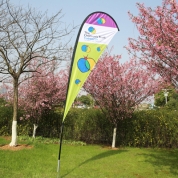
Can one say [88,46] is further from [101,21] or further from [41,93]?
[41,93]

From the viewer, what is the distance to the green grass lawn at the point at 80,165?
215 inches

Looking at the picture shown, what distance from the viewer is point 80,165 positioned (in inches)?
249

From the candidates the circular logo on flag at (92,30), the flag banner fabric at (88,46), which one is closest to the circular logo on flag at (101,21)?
the flag banner fabric at (88,46)

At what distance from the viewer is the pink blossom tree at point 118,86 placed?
9328 millimetres

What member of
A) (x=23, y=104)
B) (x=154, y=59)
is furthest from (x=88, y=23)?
(x=23, y=104)

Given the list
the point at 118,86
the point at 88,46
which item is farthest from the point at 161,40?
the point at 118,86

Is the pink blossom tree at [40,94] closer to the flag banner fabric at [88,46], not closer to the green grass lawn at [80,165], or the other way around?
the green grass lawn at [80,165]

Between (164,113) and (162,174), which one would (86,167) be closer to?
(162,174)

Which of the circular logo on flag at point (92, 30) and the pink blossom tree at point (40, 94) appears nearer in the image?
the circular logo on flag at point (92, 30)

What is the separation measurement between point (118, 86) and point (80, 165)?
12.6 ft

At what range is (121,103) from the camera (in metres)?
9.52

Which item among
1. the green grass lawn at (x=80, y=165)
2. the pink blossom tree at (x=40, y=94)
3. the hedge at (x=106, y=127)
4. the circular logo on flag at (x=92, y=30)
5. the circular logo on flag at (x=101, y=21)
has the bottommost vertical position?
the green grass lawn at (x=80, y=165)

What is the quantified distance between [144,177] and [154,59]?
9.21 feet

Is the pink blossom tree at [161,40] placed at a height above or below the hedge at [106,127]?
above
